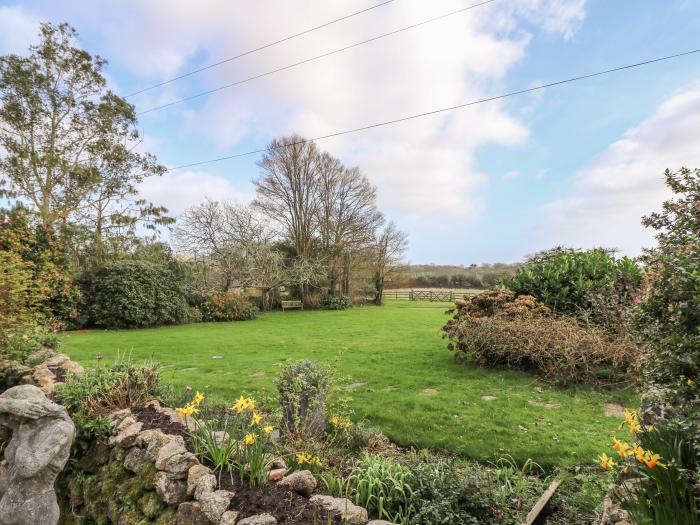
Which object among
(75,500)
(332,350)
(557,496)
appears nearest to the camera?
(557,496)

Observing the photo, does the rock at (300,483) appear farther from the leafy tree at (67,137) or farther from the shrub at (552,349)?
the leafy tree at (67,137)

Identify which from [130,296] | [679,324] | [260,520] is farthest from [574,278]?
[130,296]

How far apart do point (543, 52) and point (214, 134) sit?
979cm

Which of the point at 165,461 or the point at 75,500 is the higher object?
the point at 165,461

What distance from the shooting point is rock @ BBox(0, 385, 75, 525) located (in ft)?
7.93

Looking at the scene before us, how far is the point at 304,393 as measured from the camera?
3.59 meters

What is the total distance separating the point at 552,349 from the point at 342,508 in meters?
4.73

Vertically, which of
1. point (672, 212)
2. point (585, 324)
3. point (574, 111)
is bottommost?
point (585, 324)

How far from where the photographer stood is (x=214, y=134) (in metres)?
12.2

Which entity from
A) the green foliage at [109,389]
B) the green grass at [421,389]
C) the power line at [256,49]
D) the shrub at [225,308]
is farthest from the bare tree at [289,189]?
the green foliage at [109,389]

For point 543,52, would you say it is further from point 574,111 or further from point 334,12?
point 334,12

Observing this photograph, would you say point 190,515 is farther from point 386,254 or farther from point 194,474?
point 386,254

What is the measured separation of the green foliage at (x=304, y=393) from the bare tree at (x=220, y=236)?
1505 centimetres

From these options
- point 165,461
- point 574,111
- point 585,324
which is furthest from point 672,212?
point 574,111
